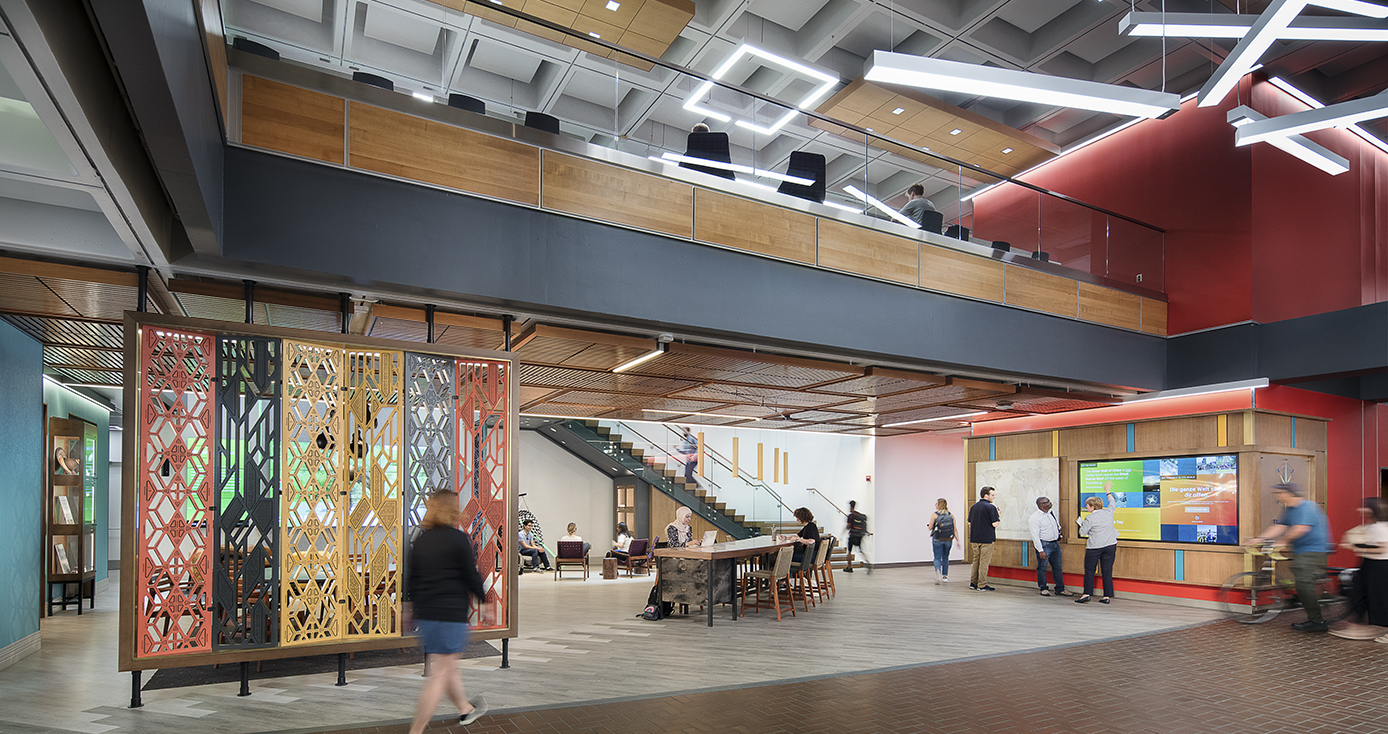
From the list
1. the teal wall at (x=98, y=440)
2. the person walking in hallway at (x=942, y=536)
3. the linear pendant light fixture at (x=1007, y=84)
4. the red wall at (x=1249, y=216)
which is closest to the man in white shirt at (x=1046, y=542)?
the person walking in hallway at (x=942, y=536)

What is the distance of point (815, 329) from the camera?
8.26m

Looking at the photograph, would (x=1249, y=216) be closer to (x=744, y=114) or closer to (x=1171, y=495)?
(x=1171, y=495)

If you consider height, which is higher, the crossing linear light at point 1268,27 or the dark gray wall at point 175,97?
the crossing linear light at point 1268,27

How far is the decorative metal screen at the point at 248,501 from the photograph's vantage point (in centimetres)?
567

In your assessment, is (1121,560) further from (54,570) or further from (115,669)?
(54,570)

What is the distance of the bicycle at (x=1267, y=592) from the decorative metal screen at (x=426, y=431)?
9430mm

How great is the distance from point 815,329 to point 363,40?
22.4 feet

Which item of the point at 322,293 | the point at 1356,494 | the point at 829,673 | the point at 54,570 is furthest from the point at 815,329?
Result: the point at 54,570

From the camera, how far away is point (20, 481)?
743 centimetres

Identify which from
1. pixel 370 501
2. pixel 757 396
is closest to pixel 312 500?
pixel 370 501

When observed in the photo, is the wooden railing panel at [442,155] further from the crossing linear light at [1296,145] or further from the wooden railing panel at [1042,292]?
the wooden railing panel at [1042,292]

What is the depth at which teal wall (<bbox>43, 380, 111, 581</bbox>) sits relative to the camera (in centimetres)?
1019

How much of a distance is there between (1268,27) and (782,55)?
4.19 meters

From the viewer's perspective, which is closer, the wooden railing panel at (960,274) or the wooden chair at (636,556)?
the wooden railing panel at (960,274)
